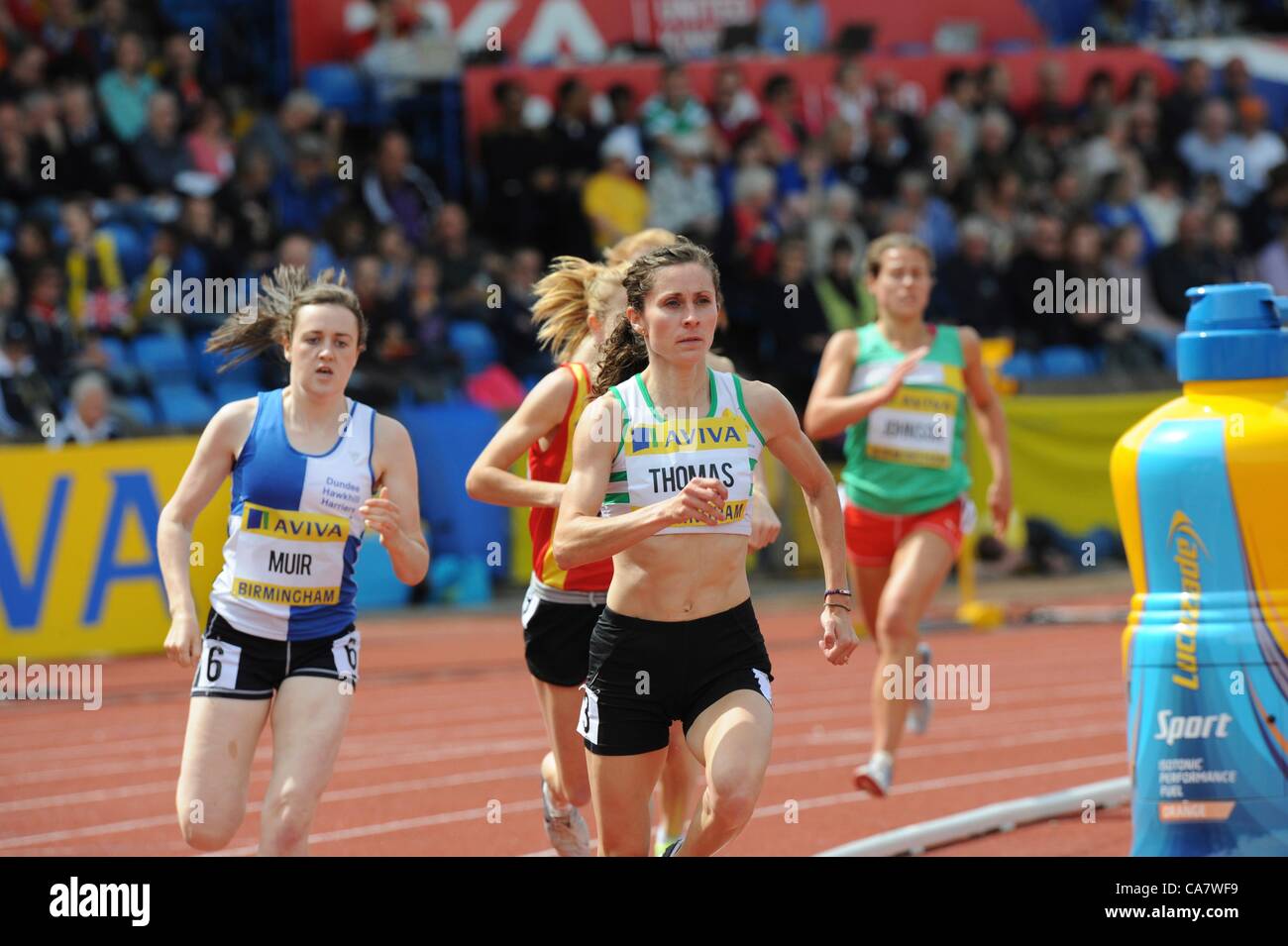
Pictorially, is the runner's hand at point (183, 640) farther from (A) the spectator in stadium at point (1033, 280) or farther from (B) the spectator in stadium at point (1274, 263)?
(B) the spectator in stadium at point (1274, 263)

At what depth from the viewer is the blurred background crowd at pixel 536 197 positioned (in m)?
15.4

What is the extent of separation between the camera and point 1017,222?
65.5ft

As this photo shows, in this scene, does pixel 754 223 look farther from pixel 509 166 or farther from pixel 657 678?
pixel 657 678

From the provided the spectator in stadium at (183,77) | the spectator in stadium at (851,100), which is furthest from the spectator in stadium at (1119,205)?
the spectator in stadium at (183,77)

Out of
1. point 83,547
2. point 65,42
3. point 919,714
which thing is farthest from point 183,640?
point 65,42

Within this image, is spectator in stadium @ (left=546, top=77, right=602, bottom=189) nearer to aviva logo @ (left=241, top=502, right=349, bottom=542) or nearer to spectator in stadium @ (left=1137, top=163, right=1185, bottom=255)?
spectator in stadium @ (left=1137, top=163, right=1185, bottom=255)

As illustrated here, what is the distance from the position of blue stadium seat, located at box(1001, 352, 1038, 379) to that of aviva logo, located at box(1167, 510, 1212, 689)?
46.7 feet

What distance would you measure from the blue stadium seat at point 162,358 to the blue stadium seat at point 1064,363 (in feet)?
26.7

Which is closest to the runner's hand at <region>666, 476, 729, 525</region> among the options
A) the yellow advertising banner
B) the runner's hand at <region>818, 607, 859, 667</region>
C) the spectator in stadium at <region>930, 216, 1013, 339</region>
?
the runner's hand at <region>818, 607, 859, 667</region>

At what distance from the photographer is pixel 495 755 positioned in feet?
32.8

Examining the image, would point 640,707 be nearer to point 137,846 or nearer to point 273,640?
point 273,640
